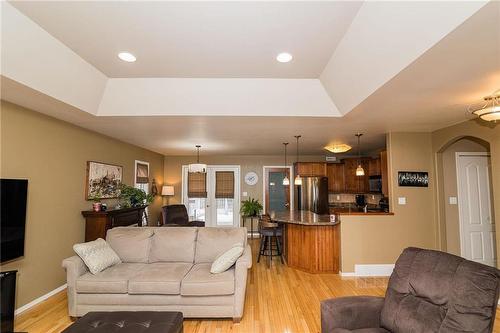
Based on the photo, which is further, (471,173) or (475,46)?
(471,173)

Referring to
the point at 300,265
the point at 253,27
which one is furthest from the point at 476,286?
the point at 300,265

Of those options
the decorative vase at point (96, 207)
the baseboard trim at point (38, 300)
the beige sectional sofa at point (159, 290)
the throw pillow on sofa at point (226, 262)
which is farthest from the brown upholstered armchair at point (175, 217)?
the throw pillow on sofa at point (226, 262)

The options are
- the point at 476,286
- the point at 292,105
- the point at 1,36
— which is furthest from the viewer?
the point at 292,105

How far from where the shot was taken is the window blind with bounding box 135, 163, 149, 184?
6.28m

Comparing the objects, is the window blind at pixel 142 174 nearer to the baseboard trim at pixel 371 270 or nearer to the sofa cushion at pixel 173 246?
the sofa cushion at pixel 173 246

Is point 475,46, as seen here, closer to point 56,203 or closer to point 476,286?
point 476,286

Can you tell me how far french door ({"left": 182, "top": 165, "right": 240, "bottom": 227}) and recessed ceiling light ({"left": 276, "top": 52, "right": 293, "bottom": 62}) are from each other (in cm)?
549

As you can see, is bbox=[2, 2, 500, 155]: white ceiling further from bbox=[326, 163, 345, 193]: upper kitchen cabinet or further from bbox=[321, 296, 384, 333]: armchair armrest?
bbox=[326, 163, 345, 193]: upper kitchen cabinet

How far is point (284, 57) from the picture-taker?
2643mm

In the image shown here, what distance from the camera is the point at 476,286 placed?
1563 millimetres

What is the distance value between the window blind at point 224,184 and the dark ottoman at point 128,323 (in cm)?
572

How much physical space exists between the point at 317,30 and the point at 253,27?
21.8 inches

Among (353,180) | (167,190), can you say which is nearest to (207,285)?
(167,190)

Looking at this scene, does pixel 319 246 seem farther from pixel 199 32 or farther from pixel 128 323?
pixel 199 32
